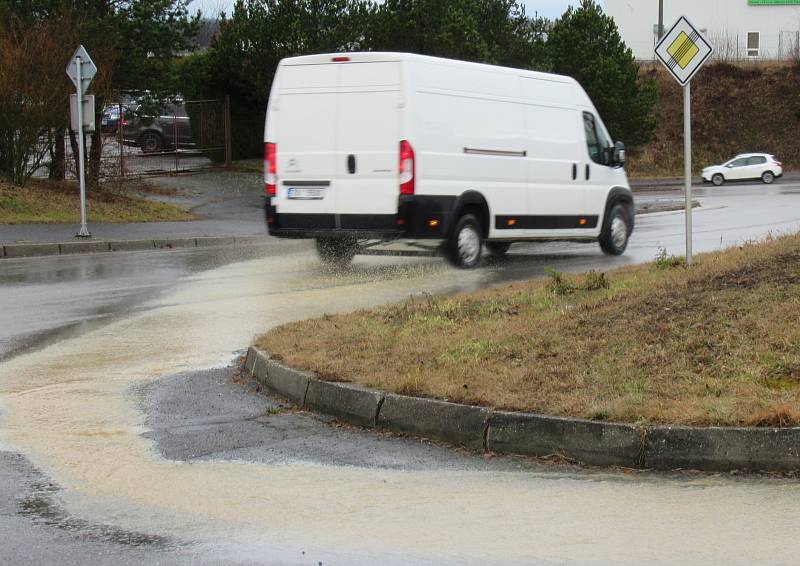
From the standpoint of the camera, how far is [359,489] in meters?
5.36

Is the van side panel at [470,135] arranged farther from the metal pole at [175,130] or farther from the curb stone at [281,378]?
the metal pole at [175,130]

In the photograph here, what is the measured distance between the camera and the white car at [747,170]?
170 ft

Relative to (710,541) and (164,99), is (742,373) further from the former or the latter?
(164,99)

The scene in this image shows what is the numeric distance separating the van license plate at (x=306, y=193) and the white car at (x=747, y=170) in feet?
135

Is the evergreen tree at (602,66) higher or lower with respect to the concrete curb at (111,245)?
higher

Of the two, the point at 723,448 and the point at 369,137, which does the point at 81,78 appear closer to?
the point at 369,137

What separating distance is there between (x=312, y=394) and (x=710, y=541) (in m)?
3.20

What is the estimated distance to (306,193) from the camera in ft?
46.7

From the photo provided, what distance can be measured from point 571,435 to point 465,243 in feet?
29.3

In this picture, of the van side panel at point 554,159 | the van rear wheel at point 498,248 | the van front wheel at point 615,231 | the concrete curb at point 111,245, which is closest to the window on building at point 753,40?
the concrete curb at point 111,245

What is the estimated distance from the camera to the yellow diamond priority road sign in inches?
436

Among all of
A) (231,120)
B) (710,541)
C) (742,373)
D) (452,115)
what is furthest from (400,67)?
(231,120)

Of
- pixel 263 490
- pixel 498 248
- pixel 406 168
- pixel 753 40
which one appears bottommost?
pixel 263 490

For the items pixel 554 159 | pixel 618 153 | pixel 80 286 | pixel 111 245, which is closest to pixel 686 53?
pixel 554 159
